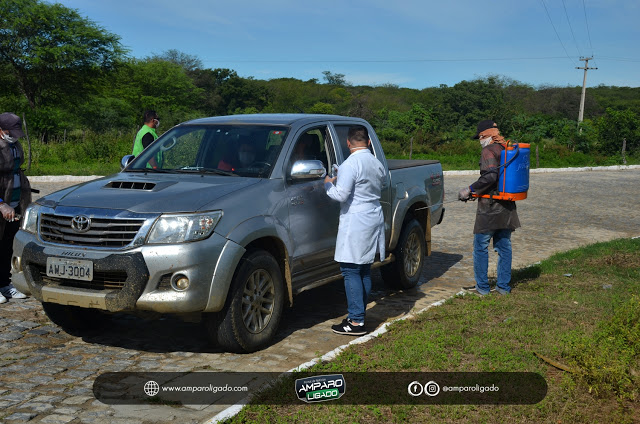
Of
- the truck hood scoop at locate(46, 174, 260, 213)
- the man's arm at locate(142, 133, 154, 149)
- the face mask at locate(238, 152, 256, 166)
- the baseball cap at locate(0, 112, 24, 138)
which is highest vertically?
the baseball cap at locate(0, 112, 24, 138)

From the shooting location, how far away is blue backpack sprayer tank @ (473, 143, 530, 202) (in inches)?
286

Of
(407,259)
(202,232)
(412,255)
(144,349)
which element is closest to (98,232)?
(202,232)

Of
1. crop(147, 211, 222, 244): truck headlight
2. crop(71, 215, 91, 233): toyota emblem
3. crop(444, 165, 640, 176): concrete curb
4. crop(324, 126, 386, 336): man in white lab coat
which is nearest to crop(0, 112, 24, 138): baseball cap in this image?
crop(71, 215, 91, 233): toyota emblem

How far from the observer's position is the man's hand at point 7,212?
670 centimetres

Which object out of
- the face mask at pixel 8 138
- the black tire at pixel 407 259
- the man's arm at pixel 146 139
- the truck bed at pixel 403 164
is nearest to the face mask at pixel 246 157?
the truck bed at pixel 403 164

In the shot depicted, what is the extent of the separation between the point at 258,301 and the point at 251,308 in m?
0.09

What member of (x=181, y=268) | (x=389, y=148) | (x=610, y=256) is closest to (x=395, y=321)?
(x=181, y=268)

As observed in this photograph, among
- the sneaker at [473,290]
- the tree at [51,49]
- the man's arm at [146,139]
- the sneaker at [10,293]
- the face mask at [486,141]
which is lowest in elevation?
the sneaker at [473,290]

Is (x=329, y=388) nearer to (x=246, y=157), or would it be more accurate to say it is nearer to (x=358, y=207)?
(x=358, y=207)

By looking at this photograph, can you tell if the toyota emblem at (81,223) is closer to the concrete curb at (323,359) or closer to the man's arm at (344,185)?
the concrete curb at (323,359)

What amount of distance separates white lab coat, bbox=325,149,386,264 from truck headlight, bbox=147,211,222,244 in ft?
4.25

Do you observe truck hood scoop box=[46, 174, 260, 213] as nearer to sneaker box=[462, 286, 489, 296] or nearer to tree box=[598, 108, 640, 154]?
sneaker box=[462, 286, 489, 296]

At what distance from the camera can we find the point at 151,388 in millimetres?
4770

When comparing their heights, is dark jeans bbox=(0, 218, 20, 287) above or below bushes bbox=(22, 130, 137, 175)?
below
